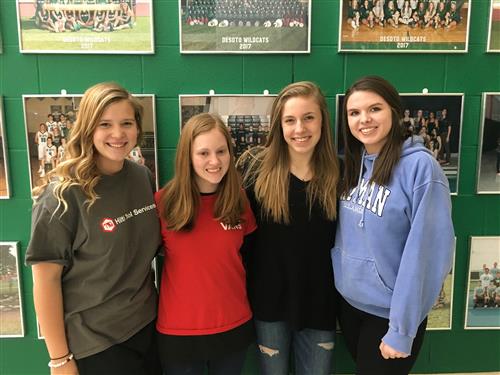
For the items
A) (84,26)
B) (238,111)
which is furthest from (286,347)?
(84,26)

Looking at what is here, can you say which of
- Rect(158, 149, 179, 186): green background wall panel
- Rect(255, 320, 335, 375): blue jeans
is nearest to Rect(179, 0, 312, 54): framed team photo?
Rect(158, 149, 179, 186): green background wall panel

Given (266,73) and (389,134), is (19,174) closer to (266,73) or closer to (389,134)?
(266,73)

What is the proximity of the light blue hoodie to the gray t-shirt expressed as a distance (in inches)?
28.9

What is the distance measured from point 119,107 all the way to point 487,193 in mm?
1753

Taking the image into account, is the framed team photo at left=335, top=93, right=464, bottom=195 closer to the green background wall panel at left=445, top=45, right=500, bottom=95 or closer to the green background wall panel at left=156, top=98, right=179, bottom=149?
the green background wall panel at left=445, top=45, right=500, bottom=95

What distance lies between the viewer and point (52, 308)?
1.27m

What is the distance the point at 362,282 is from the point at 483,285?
107 centimetres

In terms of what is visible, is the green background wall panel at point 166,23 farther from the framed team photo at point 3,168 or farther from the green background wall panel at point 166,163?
the framed team photo at point 3,168

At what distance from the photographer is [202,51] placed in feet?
6.00

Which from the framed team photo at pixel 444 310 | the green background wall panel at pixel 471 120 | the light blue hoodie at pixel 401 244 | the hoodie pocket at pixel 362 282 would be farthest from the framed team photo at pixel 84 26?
the framed team photo at pixel 444 310

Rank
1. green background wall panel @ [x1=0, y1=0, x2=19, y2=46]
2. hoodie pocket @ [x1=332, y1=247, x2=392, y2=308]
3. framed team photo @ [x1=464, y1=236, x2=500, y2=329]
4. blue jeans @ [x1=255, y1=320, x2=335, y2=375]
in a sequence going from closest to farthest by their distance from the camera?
1. hoodie pocket @ [x1=332, y1=247, x2=392, y2=308]
2. blue jeans @ [x1=255, y1=320, x2=335, y2=375]
3. green background wall panel @ [x1=0, y1=0, x2=19, y2=46]
4. framed team photo @ [x1=464, y1=236, x2=500, y2=329]

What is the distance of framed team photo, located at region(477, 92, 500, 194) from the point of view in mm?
1915

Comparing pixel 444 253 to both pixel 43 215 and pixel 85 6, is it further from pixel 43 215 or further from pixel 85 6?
pixel 85 6

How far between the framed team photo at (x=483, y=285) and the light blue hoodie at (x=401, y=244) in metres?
0.89
